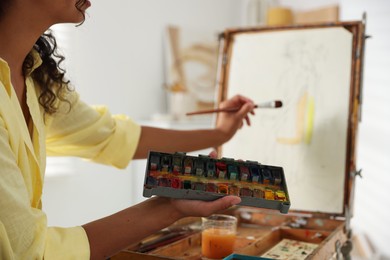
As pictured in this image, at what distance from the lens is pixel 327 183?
1.65m

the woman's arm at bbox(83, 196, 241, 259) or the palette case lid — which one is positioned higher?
the palette case lid

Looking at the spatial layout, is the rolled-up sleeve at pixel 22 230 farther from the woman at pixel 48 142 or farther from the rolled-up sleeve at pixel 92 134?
the rolled-up sleeve at pixel 92 134

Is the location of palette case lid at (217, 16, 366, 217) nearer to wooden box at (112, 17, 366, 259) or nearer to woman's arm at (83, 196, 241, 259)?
wooden box at (112, 17, 366, 259)

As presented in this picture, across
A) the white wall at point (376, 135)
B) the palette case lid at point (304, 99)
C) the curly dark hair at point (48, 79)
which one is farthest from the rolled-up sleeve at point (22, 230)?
the white wall at point (376, 135)

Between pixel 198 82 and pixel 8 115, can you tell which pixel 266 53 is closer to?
pixel 8 115

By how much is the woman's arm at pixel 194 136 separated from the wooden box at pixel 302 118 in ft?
0.65

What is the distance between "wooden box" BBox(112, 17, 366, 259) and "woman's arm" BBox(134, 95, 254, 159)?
0.65ft

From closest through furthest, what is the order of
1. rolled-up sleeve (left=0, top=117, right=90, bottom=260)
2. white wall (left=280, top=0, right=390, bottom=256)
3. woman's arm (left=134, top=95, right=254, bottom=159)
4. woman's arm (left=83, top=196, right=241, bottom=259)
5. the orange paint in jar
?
rolled-up sleeve (left=0, top=117, right=90, bottom=260) → woman's arm (left=83, top=196, right=241, bottom=259) → the orange paint in jar → woman's arm (left=134, top=95, right=254, bottom=159) → white wall (left=280, top=0, right=390, bottom=256)

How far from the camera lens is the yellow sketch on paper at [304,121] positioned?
67.6 inches

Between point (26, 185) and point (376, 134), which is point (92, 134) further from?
point (376, 134)

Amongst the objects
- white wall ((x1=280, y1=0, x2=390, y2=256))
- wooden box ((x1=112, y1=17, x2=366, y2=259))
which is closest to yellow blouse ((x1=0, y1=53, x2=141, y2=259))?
wooden box ((x1=112, y1=17, x2=366, y2=259))

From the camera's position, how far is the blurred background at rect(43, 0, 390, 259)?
2.53m

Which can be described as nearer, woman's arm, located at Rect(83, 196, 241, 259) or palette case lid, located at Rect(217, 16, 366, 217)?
woman's arm, located at Rect(83, 196, 241, 259)

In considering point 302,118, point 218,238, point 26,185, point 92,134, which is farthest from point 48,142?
point 302,118
